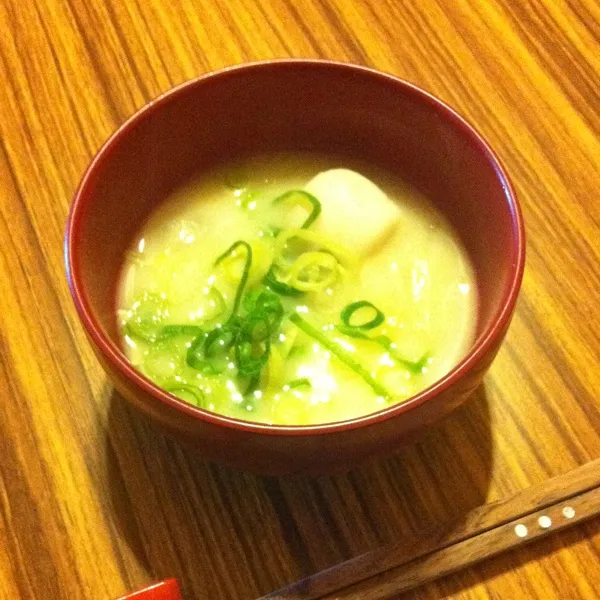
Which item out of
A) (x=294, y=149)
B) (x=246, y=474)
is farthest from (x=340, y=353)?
(x=294, y=149)

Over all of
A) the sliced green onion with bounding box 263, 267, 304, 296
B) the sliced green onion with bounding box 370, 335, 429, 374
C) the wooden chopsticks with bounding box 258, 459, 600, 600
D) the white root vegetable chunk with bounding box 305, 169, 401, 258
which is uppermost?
the white root vegetable chunk with bounding box 305, 169, 401, 258

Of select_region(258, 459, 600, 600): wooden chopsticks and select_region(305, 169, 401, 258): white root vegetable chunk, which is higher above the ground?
select_region(305, 169, 401, 258): white root vegetable chunk

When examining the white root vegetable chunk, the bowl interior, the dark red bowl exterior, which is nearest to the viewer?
the dark red bowl exterior

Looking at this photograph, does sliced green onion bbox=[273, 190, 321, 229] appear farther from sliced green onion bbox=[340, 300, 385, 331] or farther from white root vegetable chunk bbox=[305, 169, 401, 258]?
sliced green onion bbox=[340, 300, 385, 331]

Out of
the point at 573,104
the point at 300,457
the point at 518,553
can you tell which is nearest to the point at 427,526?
the point at 518,553

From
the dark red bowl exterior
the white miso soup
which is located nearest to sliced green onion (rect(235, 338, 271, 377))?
the white miso soup

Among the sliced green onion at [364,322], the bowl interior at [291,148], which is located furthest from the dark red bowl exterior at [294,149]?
the sliced green onion at [364,322]

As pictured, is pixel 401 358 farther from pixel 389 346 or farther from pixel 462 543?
pixel 462 543
